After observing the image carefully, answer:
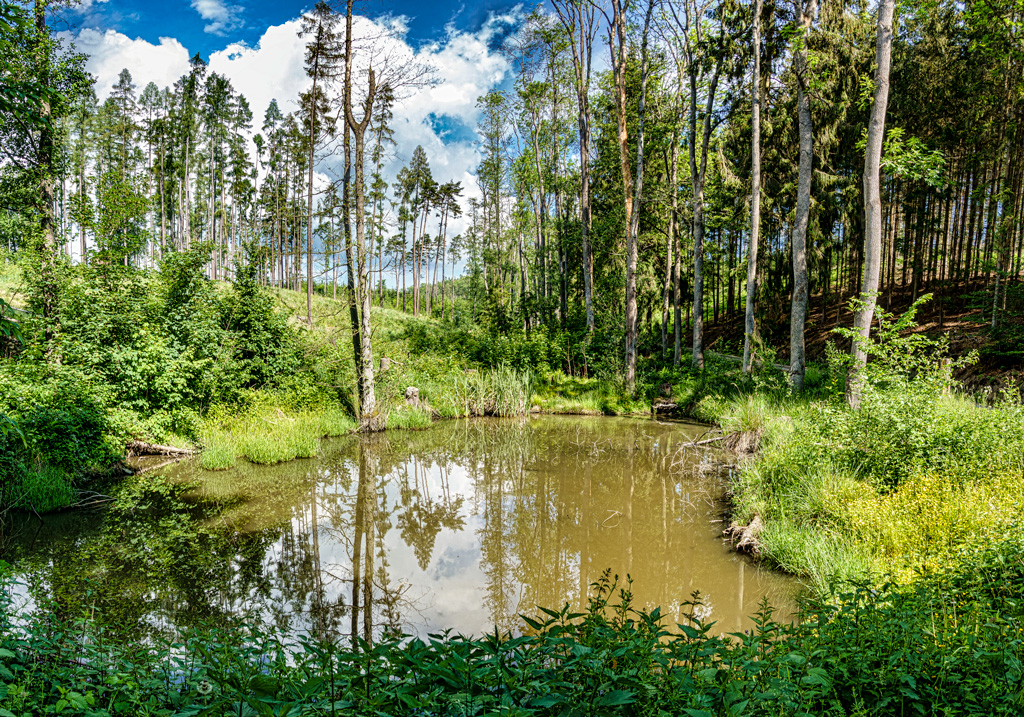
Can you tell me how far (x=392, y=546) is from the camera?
20.6 ft

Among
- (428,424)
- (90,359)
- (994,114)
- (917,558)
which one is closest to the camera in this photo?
(917,558)

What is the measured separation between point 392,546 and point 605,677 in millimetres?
4683

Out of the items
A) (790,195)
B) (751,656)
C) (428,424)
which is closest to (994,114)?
(790,195)

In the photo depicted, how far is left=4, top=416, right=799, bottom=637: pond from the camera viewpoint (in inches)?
183

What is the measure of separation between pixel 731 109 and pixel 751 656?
18178 mm

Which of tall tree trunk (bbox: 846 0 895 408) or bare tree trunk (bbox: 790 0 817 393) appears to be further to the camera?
bare tree trunk (bbox: 790 0 817 393)

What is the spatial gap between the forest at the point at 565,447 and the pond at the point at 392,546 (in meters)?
Result: 0.06

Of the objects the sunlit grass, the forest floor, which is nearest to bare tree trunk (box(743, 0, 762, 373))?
the forest floor

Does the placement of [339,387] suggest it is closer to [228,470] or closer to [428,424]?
[428,424]

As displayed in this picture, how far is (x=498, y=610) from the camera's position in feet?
15.5

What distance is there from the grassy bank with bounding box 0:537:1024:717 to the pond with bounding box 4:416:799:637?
869mm

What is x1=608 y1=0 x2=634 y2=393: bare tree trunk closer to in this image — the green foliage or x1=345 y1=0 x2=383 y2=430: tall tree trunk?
x1=345 y1=0 x2=383 y2=430: tall tree trunk

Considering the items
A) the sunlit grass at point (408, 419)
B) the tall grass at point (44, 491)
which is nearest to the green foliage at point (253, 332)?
the sunlit grass at point (408, 419)

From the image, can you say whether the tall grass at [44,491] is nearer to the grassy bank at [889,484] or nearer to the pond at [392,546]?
the pond at [392,546]
